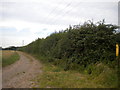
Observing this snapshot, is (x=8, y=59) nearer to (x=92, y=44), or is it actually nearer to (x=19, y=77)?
(x=19, y=77)

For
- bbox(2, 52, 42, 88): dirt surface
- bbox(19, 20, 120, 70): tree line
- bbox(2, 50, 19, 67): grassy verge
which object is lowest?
bbox(2, 50, 19, 67): grassy verge

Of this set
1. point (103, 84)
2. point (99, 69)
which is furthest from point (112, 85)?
point (99, 69)

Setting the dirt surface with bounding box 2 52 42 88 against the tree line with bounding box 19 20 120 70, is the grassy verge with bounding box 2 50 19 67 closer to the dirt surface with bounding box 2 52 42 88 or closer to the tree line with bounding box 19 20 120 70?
the dirt surface with bounding box 2 52 42 88

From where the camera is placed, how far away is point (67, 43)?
15789mm

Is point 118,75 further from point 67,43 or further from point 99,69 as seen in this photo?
point 67,43

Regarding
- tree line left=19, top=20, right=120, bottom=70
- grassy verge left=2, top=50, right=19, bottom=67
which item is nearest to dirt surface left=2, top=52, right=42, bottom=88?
tree line left=19, top=20, right=120, bottom=70

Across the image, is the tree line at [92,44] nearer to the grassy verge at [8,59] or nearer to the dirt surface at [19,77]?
the dirt surface at [19,77]

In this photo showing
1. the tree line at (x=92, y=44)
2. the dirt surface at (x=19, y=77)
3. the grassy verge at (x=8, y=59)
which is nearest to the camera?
the dirt surface at (x=19, y=77)

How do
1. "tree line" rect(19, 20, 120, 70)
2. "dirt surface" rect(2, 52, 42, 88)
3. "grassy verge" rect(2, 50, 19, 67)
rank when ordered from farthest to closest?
"grassy verge" rect(2, 50, 19, 67), "tree line" rect(19, 20, 120, 70), "dirt surface" rect(2, 52, 42, 88)

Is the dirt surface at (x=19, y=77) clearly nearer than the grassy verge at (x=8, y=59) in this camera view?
Yes

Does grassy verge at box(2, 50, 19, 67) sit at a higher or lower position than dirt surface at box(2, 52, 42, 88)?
lower

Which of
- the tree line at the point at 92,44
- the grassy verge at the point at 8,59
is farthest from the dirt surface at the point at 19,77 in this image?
the grassy verge at the point at 8,59

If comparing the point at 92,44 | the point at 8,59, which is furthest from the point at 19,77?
the point at 8,59

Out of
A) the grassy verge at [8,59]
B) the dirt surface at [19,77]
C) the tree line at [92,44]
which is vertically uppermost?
the tree line at [92,44]
